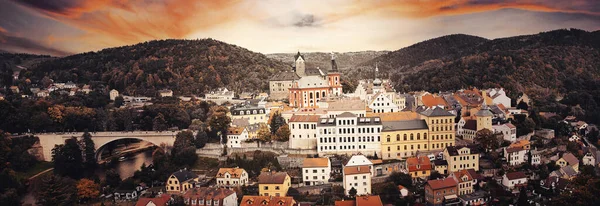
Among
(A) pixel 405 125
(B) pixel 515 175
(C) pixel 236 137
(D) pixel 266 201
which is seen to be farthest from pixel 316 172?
(B) pixel 515 175

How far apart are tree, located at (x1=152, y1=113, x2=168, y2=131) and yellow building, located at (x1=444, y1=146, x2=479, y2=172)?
2590 centimetres

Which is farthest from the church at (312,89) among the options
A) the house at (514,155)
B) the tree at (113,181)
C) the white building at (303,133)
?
the tree at (113,181)

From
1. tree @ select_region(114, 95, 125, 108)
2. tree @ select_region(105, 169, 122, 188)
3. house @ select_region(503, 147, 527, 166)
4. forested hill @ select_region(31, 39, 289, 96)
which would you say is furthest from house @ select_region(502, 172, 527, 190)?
tree @ select_region(114, 95, 125, 108)

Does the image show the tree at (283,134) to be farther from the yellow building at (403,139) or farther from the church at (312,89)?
the church at (312,89)

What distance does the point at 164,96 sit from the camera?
196ft

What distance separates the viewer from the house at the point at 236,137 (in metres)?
36.3

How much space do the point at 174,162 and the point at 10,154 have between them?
14584mm

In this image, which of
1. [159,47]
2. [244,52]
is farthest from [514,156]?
[159,47]

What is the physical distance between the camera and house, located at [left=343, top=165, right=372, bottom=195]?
28188 millimetres

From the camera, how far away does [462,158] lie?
30.0 meters

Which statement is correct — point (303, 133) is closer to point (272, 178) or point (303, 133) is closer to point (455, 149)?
point (272, 178)

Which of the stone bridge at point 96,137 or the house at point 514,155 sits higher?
the stone bridge at point 96,137

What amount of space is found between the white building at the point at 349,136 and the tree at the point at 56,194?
1789 centimetres

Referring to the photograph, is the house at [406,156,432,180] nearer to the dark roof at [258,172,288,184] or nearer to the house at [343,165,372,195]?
the house at [343,165,372,195]
